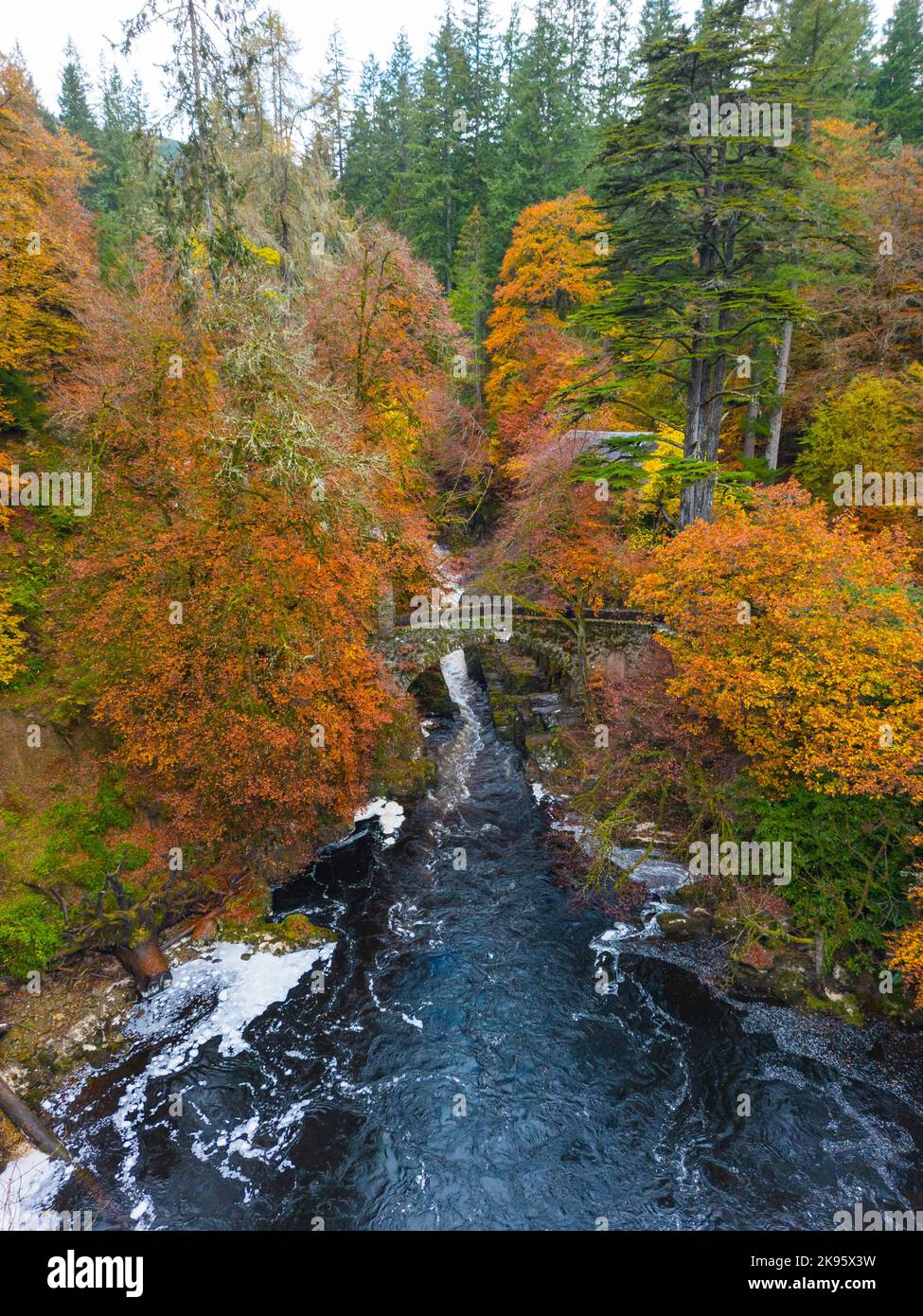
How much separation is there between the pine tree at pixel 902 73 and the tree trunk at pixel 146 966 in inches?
1933

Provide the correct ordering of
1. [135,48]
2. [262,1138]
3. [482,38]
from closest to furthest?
[262,1138] < [135,48] < [482,38]

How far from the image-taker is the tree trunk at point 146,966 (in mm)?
13109

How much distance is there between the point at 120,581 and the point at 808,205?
64.8 ft

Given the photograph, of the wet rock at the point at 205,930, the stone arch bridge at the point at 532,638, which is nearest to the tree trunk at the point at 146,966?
the wet rock at the point at 205,930

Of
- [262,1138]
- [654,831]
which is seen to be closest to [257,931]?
[262,1138]

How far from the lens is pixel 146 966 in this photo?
43.7ft

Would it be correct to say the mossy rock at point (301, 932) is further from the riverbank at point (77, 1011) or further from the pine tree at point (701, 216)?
the pine tree at point (701, 216)

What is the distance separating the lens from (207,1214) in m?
9.47

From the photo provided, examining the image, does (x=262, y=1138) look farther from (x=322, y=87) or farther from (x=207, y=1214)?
(x=322, y=87)

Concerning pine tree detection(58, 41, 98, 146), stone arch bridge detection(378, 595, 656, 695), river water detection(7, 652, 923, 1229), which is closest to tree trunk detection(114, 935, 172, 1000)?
river water detection(7, 652, 923, 1229)

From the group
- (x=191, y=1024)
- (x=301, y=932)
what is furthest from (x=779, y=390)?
(x=191, y=1024)

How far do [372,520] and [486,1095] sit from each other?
43.0ft

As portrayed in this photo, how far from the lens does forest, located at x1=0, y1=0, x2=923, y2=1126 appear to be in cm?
1320

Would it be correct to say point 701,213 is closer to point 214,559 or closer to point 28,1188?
point 214,559
